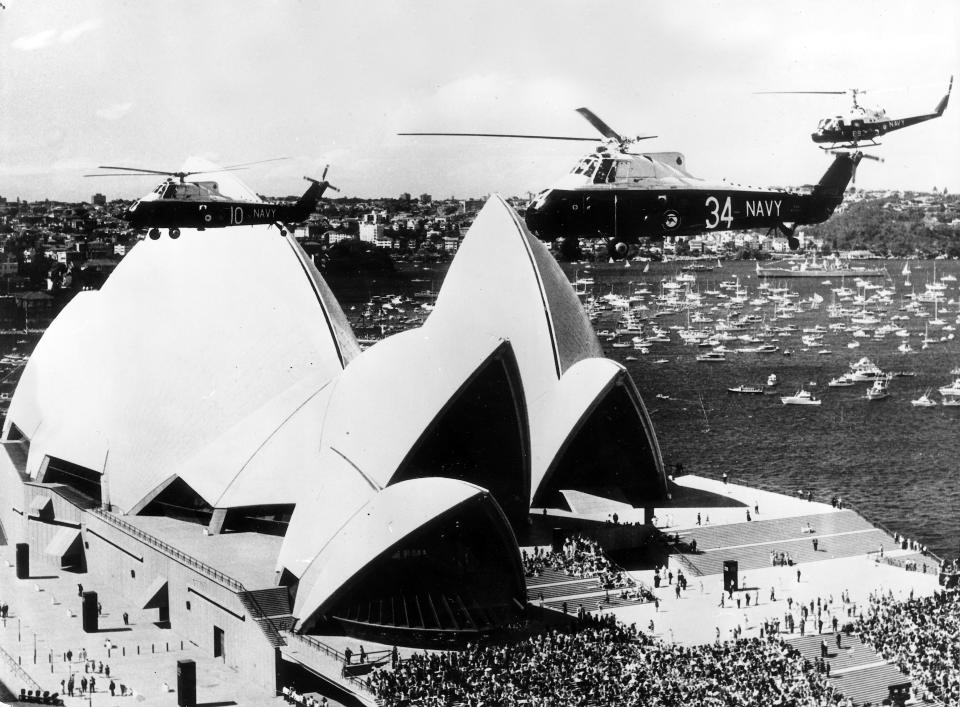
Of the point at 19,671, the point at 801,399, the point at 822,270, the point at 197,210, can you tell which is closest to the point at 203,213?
the point at 197,210

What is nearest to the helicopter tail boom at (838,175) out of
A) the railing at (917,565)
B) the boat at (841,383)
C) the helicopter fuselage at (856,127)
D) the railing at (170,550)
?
the helicopter fuselage at (856,127)

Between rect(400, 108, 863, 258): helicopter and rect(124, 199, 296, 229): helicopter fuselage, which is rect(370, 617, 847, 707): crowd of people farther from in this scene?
rect(124, 199, 296, 229): helicopter fuselage

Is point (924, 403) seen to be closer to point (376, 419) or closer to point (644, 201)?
point (376, 419)

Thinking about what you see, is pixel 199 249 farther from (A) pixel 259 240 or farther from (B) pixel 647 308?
(B) pixel 647 308

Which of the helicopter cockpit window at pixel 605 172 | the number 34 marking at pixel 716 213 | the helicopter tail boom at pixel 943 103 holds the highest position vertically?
the helicopter tail boom at pixel 943 103

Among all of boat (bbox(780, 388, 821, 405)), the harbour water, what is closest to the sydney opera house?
the harbour water

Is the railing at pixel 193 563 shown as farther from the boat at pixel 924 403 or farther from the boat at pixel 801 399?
the boat at pixel 924 403

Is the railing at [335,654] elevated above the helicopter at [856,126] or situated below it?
below
